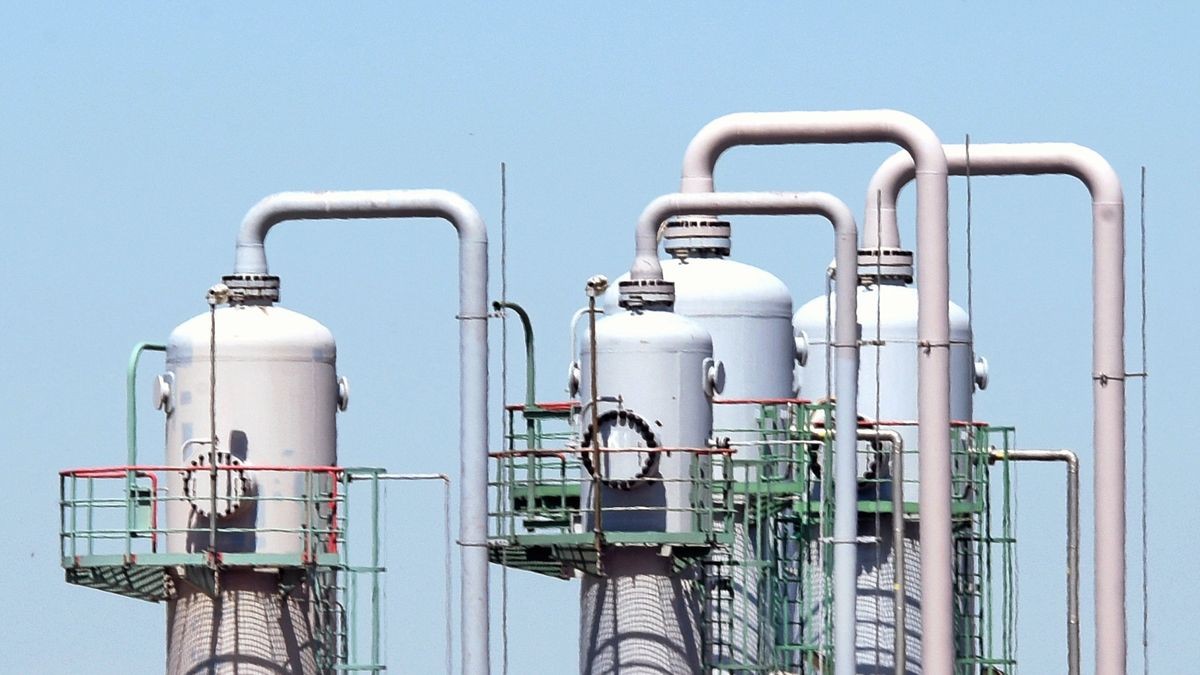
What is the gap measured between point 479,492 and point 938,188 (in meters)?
6.39

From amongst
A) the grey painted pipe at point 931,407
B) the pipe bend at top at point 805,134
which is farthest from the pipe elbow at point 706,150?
the grey painted pipe at point 931,407

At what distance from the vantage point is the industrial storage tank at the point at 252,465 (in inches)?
1895

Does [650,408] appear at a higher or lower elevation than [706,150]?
lower

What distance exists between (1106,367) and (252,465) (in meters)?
10.3

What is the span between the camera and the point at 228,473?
48031mm

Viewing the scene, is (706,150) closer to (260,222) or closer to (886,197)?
(886,197)

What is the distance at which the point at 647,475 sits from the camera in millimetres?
50250

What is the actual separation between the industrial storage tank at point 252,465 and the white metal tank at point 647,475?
3473mm

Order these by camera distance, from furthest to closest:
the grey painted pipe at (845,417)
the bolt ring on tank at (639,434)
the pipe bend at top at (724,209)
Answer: the pipe bend at top at (724,209)
the bolt ring on tank at (639,434)
the grey painted pipe at (845,417)

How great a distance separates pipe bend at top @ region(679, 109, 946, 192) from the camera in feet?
164

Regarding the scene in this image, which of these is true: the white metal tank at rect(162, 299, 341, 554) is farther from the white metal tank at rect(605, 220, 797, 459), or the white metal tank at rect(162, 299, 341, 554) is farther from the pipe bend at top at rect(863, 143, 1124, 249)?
the pipe bend at top at rect(863, 143, 1124, 249)

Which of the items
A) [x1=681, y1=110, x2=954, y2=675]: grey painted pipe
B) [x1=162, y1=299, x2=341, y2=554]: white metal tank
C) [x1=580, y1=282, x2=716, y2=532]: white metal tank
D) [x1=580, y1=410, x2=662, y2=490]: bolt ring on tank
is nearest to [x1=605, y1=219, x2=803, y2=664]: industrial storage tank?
[x1=580, y1=282, x2=716, y2=532]: white metal tank

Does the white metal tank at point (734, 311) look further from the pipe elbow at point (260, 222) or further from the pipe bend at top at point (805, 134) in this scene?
the pipe elbow at point (260, 222)

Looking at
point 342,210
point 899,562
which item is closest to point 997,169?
point 899,562
